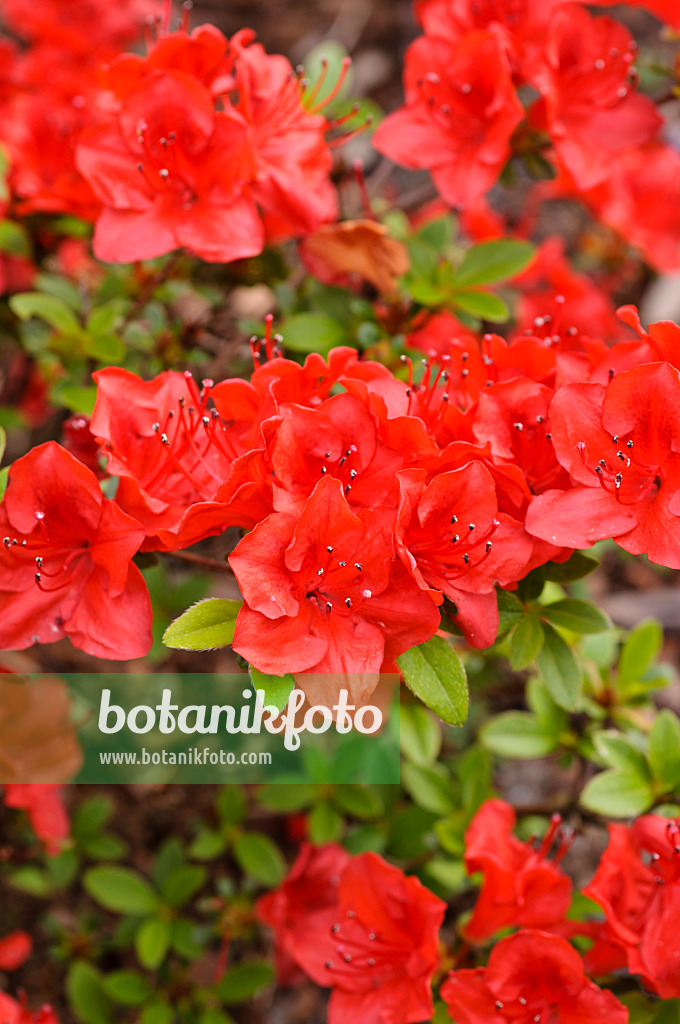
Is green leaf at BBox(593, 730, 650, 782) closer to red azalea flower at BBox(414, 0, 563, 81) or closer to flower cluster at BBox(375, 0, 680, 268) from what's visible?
flower cluster at BBox(375, 0, 680, 268)

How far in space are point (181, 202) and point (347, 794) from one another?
43.7 inches

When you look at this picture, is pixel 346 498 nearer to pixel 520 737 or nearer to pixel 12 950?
pixel 520 737

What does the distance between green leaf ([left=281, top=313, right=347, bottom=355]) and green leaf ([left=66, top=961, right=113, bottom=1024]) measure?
1255mm

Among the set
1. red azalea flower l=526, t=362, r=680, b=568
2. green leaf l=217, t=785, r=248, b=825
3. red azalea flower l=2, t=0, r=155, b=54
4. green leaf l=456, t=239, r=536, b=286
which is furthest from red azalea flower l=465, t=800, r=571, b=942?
red azalea flower l=2, t=0, r=155, b=54

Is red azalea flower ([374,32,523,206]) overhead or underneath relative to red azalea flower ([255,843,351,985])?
overhead

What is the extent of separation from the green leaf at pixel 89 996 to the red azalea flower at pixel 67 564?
0.94 m

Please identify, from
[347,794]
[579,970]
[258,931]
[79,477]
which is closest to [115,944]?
[258,931]

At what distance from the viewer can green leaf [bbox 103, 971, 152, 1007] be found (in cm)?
163

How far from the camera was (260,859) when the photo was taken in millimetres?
1724

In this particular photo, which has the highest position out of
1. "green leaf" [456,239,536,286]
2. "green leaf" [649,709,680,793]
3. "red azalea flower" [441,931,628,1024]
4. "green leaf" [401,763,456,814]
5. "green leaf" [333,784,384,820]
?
"green leaf" [456,239,536,286]

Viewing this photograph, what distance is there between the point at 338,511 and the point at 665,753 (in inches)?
31.0

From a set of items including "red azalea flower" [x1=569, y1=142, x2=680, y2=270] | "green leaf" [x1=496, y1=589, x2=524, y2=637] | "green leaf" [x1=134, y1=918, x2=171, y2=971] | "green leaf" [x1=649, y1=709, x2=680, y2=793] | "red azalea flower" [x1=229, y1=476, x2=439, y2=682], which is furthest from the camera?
"red azalea flower" [x1=569, y1=142, x2=680, y2=270]

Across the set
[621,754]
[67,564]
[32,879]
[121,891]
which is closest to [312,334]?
[67,564]

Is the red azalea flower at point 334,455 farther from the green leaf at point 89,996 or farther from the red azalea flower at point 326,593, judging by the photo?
the green leaf at point 89,996
